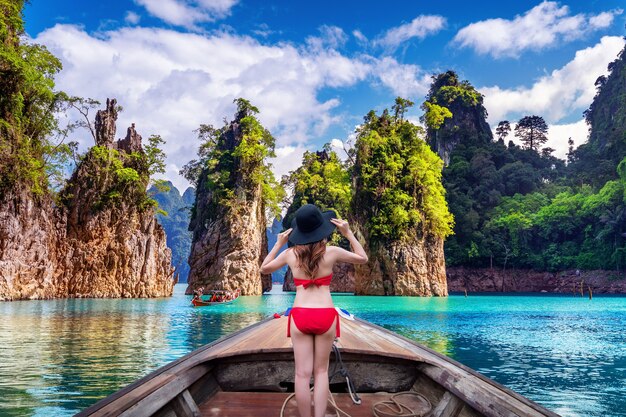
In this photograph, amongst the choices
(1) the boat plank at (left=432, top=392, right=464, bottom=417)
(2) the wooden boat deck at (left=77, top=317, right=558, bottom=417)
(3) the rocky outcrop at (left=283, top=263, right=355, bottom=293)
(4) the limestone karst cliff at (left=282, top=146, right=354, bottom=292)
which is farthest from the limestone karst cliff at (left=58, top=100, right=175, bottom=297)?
(1) the boat plank at (left=432, top=392, right=464, bottom=417)

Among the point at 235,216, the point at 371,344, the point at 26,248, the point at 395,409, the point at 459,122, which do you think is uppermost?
the point at 459,122

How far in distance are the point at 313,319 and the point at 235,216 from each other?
5050 centimetres

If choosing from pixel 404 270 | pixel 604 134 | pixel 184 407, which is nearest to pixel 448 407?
pixel 184 407

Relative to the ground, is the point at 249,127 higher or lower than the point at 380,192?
higher

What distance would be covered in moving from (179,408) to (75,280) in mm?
43631

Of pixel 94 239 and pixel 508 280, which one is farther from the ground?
pixel 94 239

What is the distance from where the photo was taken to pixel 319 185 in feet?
217

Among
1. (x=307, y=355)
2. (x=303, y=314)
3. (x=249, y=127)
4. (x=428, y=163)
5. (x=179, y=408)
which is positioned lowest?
(x=179, y=408)

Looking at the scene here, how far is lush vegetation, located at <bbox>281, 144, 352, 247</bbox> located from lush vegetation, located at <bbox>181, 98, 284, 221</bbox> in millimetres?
7038

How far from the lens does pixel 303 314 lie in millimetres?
3896

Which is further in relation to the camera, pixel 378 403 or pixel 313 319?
pixel 378 403

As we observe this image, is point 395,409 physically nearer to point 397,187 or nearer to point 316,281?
point 316,281

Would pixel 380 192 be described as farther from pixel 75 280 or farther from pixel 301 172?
pixel 75 280

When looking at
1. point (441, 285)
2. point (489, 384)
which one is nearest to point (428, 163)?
point (441, 285)
